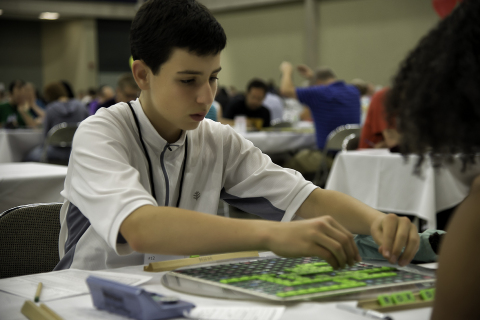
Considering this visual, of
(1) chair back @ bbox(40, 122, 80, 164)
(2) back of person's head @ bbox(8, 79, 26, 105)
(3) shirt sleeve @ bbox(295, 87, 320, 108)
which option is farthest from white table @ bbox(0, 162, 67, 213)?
(2) back of person's head @ bbox(8, 79, 26, 105)

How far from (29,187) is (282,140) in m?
3.09

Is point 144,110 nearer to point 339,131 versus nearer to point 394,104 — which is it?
point 394,104

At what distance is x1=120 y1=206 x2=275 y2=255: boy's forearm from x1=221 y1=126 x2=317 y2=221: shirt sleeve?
0.40m

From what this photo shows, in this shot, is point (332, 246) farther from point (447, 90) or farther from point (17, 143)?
point (17, 143)

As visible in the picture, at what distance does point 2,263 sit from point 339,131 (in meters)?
3.61

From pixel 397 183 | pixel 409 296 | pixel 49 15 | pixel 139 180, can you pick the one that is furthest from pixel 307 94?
pixel 49 15

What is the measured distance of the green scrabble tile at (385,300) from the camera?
753 mm

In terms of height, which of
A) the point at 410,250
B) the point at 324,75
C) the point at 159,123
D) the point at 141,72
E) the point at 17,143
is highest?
the point at 324,75

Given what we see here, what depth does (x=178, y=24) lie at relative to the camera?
120 centimetres

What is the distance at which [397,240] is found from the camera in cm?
97

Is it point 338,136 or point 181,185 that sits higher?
point 181,185

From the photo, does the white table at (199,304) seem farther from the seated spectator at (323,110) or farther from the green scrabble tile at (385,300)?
the seated spectator at (323,110)

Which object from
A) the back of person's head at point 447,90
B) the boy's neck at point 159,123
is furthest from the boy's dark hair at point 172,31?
the back of person's head at point 447,90

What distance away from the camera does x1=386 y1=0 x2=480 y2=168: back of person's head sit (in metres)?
0.59
